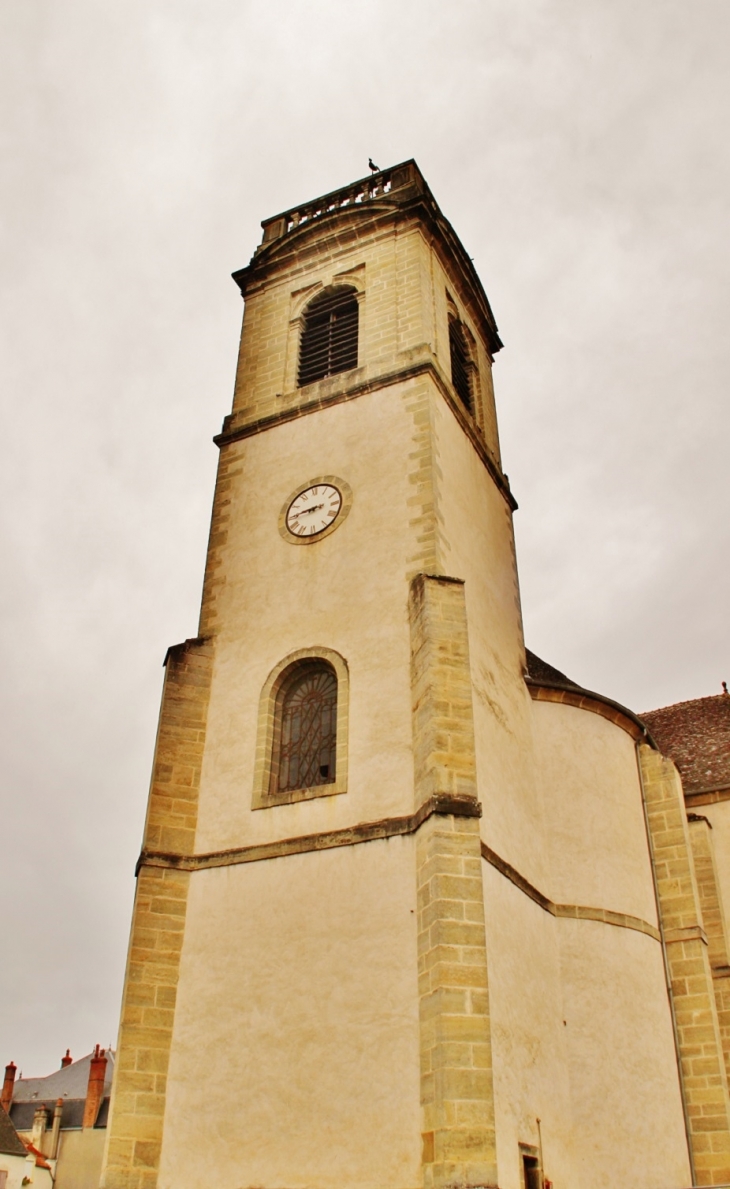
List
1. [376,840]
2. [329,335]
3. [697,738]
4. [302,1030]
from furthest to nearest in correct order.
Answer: [697,738]
[329,335]
[376,840]
[302,1030]

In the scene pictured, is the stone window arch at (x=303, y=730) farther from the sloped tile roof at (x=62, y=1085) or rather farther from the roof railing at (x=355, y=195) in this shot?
the sloped tile roof at (x=62, y=1085)

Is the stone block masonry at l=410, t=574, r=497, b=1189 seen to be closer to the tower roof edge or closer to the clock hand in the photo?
the clock hand

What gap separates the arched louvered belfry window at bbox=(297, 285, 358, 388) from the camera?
15820 millimetres

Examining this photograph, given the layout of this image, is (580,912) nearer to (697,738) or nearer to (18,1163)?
(697,738)

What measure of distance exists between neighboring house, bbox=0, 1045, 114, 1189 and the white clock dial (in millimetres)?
25374

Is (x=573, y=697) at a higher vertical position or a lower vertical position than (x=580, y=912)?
higher

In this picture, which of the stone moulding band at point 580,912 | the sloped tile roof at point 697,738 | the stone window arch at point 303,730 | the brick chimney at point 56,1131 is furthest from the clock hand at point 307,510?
the brick chimney at point 56,1131

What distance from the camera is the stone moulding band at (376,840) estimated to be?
997cm

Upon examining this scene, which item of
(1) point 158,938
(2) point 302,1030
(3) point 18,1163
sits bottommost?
(3) point 18,1163

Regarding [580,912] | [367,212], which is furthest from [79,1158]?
[367,212]

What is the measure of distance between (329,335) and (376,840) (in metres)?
9.02

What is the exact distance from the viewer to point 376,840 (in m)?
10.4

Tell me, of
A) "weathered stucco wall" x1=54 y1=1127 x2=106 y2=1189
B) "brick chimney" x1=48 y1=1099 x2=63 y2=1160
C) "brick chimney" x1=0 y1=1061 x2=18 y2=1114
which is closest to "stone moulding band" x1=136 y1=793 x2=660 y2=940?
"weathered stucco wall" x1=54 y1=1127 x2=106 y2=1189

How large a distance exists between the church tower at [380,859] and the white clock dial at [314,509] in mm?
46
